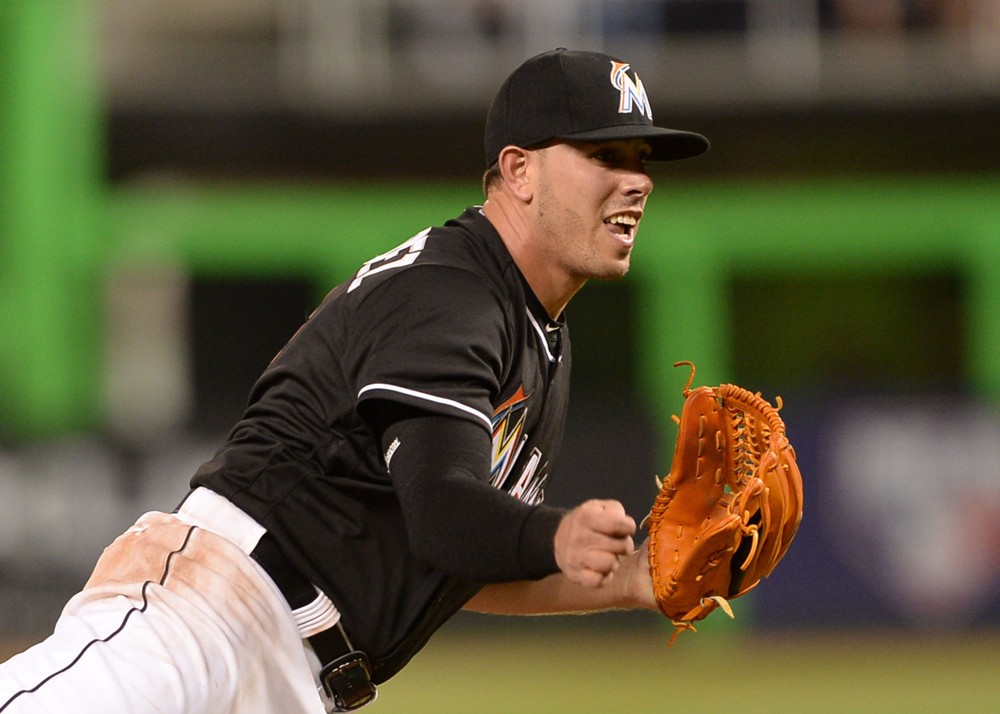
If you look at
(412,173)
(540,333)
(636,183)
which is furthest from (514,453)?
(412,173)

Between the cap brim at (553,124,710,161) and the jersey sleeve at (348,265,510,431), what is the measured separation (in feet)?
1.18

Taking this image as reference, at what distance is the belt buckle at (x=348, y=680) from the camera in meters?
3.00

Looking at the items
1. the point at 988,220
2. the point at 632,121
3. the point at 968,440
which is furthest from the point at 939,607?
the point at 632,121

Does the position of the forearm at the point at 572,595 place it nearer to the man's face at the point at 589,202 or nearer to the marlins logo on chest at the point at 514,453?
the marlins logo on chest at the point at 514,453

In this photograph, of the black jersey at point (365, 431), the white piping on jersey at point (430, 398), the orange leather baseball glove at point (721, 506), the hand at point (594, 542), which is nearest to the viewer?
the hand at point (594, 542)

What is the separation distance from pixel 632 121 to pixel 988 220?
10946 mm

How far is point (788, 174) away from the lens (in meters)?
13.2

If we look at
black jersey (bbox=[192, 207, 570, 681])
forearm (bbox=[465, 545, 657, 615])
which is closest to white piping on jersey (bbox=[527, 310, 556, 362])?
black jersey (bbox=[192, 207, 570, 681])

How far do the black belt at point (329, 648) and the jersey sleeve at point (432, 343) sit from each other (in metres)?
0.38

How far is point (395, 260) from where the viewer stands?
9.61 feet

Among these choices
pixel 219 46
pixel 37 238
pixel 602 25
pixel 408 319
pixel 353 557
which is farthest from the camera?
pixel 219 46

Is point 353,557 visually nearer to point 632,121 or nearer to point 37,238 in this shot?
point 632,121

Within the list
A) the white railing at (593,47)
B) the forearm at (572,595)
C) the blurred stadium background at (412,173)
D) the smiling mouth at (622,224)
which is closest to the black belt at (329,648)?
the forearm at (572,595)

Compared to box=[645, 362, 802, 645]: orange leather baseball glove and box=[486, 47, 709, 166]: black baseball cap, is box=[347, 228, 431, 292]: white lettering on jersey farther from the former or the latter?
box=[645, 362, 802, 645]: orange leather baseball glove
